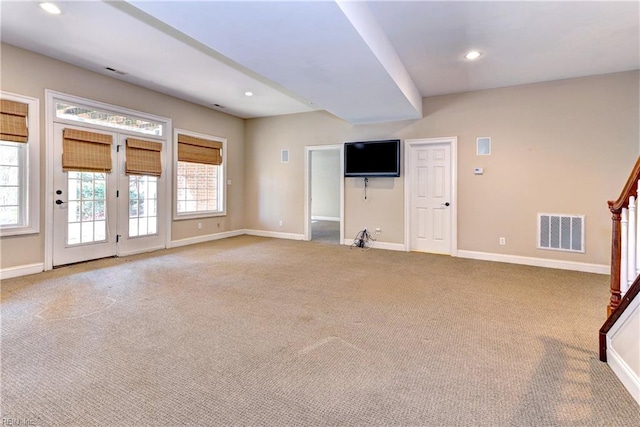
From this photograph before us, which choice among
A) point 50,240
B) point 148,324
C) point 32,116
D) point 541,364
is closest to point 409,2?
point 541,364

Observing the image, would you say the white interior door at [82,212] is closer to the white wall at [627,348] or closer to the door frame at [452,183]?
the door frame at [452,183]

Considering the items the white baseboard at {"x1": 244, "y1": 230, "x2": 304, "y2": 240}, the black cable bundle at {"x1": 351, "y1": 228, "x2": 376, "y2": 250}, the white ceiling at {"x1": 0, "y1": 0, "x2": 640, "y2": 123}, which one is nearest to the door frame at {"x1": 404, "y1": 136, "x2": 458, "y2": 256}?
the black cable bundle at {"x1": 351, "y1": 228, "x2": 376, "y2": 250}

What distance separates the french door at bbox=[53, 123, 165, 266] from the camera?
14.0 feet

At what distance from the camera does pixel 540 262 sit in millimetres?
4660

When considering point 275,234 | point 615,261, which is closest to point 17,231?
point 275,234

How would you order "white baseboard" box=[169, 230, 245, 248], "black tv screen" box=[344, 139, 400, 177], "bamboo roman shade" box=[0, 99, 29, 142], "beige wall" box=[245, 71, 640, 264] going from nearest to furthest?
1. "bamboo roman shade" box=[0, 99, 29, 142]
2. "beige wall" box=[245, 71, 640, 264]
3. "black tv screen" box=[344, 139, 400, 177]
4. "white baseboard" box=[169, 230, 245, 248]

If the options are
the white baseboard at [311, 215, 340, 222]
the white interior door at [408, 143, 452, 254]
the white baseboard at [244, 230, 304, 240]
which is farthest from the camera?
the white baseboard at [311, 215, 340, 222]

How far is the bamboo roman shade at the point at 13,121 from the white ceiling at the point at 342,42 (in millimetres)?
730

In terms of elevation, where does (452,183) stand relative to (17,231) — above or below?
above

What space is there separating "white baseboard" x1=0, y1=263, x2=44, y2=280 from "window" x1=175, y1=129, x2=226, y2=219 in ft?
7.14

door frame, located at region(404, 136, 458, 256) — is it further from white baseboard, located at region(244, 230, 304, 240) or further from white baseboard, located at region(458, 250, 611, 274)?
white baseboard, located at region(244, 230, 304, 240)

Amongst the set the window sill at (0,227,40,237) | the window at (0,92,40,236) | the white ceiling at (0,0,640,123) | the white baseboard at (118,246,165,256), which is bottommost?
the white baseboard at (118,246,165,256)

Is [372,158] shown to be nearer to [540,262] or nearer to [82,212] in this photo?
[540,262]

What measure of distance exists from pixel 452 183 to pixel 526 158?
1094 mm
